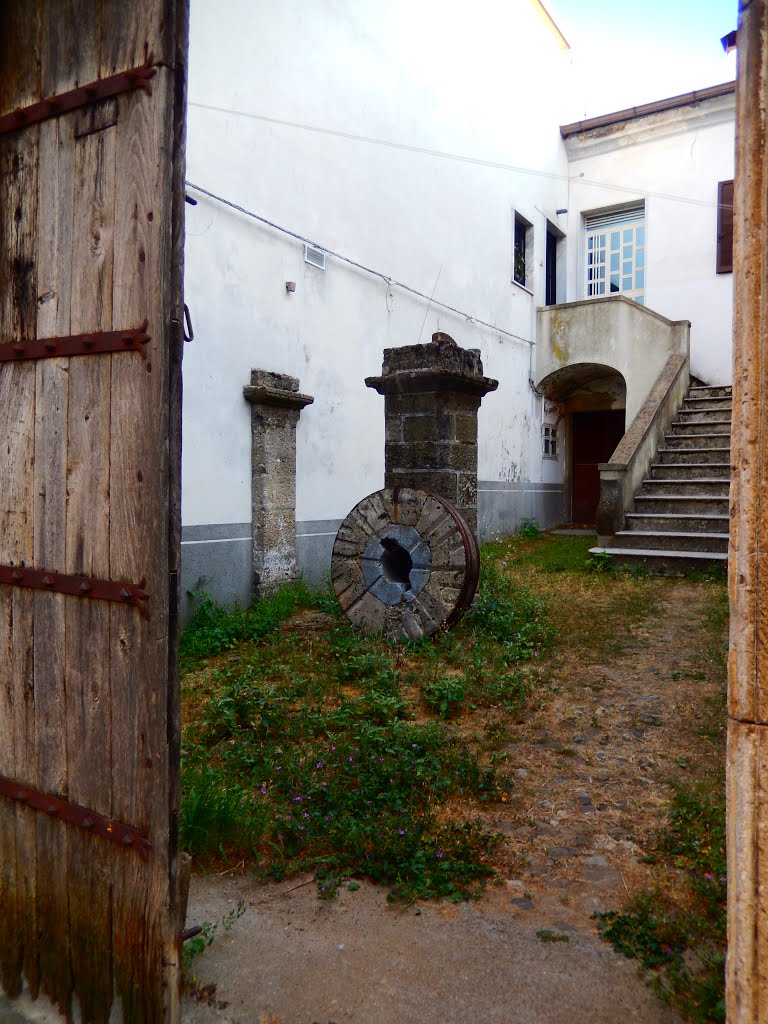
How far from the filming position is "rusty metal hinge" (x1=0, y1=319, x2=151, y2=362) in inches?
70.6

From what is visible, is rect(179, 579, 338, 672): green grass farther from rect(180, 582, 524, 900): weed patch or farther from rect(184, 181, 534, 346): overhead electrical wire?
rect(184, 181, 534, 346): overhead electrical wire

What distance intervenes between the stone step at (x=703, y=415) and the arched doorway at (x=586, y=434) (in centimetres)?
243

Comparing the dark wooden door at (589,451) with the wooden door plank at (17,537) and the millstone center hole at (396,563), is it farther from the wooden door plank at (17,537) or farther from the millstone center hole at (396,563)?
the wooden door plank at (17,537)

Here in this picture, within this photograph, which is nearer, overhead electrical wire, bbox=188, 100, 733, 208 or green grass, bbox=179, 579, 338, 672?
green grass, bbox=179, 579, 338, 672

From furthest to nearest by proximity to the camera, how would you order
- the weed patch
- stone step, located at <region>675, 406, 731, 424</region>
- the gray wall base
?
stone step, located at <region>675, 406, 731, 424</region> < the gray wall base < the weed patch

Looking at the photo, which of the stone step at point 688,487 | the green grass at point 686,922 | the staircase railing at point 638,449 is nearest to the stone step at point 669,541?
the staircase railing at point 638,449

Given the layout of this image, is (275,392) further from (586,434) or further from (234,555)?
(586,434)

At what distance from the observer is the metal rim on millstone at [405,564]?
19.1 feet

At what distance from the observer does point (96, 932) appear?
74.7 inches

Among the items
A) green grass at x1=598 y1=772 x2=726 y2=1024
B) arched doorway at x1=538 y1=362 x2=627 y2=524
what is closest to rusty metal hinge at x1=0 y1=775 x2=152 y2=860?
green grass at x1=598 y1=772 x2=726 y2=1024

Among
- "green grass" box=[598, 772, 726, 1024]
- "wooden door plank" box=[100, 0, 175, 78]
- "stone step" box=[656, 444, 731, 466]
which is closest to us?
"wooden door plank" box=[100, 0, 175, 78]

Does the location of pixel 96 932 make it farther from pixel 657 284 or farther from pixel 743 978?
pixel 657 284

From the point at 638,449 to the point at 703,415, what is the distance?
193cm

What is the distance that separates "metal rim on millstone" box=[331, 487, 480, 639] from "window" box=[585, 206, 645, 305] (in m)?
9.51
